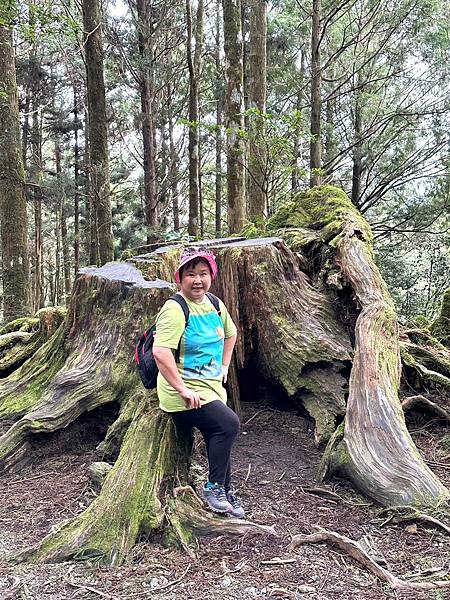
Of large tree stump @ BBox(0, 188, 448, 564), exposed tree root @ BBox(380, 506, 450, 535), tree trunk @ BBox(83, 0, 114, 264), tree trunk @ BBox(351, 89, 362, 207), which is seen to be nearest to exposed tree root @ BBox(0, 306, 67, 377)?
large tree stump @ BBox(0, 188, 448, 564)

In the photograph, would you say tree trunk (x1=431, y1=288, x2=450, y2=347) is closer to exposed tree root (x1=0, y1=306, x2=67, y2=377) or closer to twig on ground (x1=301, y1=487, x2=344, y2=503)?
twig on ground (x1=301, y1=487, x2=344, y2=503)

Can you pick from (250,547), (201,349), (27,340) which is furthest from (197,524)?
(27,340)

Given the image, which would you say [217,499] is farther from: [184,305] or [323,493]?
[184,305]

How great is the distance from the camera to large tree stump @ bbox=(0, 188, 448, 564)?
129 inches

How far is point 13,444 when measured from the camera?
4301 mm

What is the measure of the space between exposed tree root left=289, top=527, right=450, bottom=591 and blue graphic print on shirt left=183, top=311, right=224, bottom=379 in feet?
3.51

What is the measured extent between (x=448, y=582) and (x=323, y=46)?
21.2m

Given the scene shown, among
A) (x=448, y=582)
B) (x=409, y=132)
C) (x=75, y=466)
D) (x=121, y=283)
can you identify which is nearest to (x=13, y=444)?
(x=75, y=466)

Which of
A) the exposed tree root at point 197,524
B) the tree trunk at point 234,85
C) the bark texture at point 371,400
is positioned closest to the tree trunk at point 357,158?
the tree trunk at point 234,85

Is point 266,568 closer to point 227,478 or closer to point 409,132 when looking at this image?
point 227,478

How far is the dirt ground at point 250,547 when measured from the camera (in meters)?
2.65

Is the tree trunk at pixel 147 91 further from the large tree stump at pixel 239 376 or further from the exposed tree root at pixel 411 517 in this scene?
the exposed tree root at pixel 411 517

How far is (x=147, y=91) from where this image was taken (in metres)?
15.0

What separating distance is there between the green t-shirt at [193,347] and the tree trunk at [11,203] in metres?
7.45
